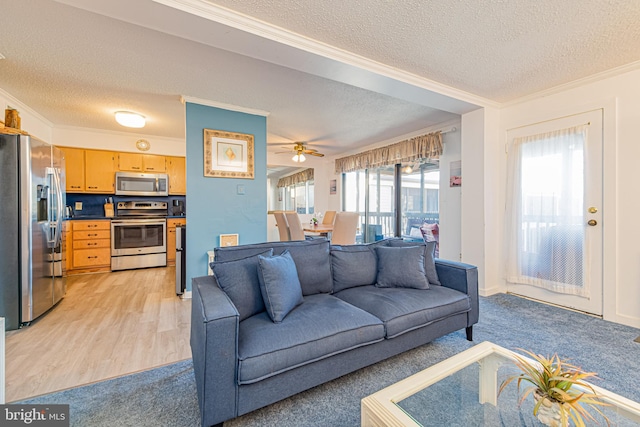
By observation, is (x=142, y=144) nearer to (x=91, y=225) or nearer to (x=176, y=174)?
(x=176, y=174)

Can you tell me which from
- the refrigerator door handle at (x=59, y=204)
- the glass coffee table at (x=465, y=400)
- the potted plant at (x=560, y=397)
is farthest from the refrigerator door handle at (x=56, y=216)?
the potted plant at (x=560, y=397)

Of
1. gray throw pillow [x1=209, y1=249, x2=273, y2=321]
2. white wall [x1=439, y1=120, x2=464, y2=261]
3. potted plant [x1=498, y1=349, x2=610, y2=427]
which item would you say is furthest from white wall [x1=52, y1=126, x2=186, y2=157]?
potted plant [x1=498, y1=349, x2=610, y2=427]

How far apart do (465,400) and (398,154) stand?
4.28 m

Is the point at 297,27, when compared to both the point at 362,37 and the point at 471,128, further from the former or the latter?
the point at 471,128

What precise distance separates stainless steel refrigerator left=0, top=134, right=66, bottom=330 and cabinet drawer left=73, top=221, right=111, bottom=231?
6.52 feet

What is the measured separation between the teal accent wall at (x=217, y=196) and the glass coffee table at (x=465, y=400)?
2.95 meters

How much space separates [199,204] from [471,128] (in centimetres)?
366

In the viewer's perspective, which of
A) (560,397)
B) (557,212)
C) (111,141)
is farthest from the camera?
(111,141)

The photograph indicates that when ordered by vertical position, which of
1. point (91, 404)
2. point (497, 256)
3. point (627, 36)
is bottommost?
point (91, 404)

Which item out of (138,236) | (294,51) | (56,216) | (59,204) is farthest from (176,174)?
(294,51)

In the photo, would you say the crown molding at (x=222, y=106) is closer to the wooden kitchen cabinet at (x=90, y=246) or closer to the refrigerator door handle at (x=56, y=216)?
the refrigerator door handle at (x=56, y=216)

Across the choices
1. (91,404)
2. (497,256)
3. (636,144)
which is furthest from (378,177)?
(91,404)

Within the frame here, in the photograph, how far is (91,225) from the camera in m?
4.48

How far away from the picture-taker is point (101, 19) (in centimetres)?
193
